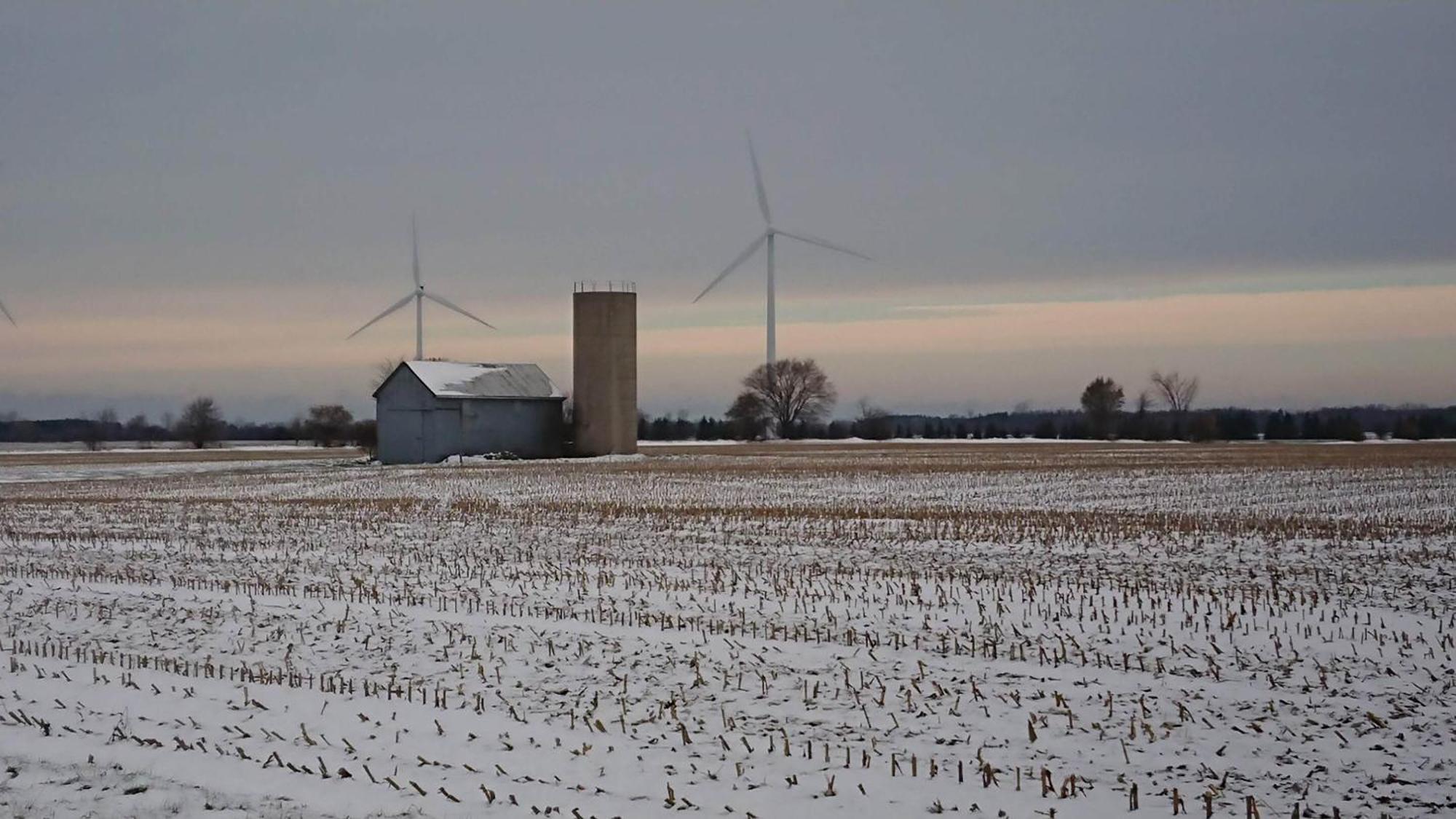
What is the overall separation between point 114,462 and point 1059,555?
242 feet

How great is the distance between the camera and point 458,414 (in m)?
69.1

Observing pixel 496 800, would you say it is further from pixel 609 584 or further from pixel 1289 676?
pixel 609 584

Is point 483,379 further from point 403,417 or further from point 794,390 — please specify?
point 794,390

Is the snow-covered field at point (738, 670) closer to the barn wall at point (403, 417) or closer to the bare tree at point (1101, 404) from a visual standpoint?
the barn wall at point (403, 417)

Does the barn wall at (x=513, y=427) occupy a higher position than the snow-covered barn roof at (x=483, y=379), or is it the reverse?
the snow-covered barn roof at (x=483, y=379)

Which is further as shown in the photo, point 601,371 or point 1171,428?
point 1171,428

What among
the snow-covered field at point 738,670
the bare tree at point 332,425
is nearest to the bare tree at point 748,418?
the bare tree at point 332,425

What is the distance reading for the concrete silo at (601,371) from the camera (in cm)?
7381

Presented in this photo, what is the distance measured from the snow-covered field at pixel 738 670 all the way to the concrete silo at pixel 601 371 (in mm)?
46510

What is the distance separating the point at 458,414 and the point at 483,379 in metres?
3.87

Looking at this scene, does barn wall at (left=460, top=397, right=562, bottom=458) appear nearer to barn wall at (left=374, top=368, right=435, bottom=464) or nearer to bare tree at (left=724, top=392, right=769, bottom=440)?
barn wall at (left=374, top=368, right=435, bottom=464)

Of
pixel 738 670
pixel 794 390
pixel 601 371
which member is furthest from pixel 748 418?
pixel 738 670

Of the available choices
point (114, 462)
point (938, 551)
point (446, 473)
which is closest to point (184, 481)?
point (446, 473)

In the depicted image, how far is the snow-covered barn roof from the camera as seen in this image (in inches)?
2744
